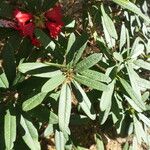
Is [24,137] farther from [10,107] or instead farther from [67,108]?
[67,108]

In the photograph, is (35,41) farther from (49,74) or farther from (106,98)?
(106,98)

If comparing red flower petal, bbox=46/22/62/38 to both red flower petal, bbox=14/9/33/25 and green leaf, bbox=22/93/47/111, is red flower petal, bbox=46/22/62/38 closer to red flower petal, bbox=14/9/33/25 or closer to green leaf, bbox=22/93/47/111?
red flower petal, bbox=14/9/33/25

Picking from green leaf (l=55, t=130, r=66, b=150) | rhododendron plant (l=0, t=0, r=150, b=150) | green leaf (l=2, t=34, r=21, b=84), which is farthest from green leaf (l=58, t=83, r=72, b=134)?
green leaf (l=55, t=130, r=66, b=150)

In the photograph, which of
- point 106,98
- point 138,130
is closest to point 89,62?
point 106,98

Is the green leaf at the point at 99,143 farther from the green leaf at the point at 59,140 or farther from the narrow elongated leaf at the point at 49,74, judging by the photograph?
the narrow elongated leaf at the point at 49,74

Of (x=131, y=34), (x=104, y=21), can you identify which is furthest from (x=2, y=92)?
(x=131, y=34)

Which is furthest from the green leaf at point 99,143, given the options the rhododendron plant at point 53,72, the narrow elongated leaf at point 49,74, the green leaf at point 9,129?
the narrow elongated leaf at point 49,74
